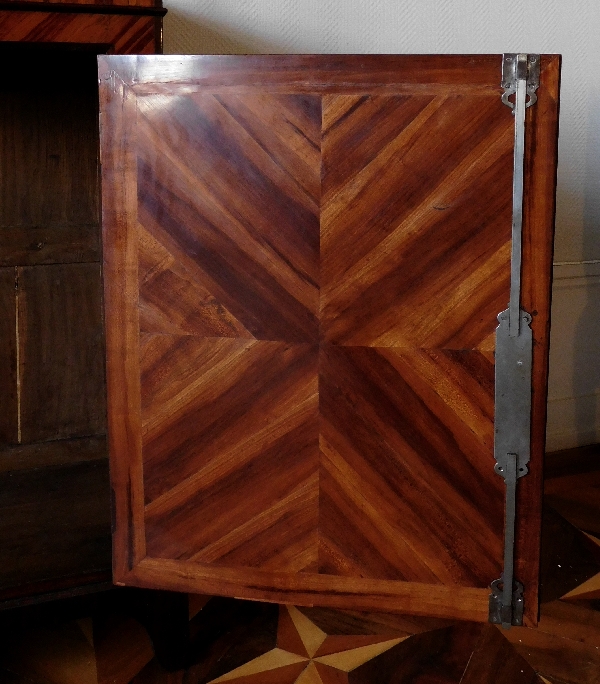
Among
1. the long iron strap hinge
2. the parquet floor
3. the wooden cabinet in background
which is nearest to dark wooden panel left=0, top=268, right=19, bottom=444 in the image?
the wooden cabinet in background

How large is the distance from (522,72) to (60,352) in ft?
3.51

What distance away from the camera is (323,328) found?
1.14 m

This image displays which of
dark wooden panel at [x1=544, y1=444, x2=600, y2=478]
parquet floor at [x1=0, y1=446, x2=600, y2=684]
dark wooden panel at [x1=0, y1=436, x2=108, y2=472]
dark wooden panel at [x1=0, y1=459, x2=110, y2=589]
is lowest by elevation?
parquet floor at [x1=0, y1=446, x2=600, y2=684]

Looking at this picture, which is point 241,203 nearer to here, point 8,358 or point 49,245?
point 49,245

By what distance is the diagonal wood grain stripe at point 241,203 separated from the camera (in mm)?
1103

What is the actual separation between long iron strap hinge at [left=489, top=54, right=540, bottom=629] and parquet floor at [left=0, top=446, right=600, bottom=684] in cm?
27

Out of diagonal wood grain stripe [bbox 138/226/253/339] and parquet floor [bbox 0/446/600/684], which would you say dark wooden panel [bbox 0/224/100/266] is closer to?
diagonal wood grain stripe [bbox 138/226/253/339]

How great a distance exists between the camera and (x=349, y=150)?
3.59 feet

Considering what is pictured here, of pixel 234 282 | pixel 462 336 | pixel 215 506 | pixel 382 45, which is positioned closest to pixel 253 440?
pixel 215 506

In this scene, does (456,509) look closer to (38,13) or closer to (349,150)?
(349,150)

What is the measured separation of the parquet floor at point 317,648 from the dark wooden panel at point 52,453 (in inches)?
13.5

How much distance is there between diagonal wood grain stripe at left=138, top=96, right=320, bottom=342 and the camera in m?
1.10

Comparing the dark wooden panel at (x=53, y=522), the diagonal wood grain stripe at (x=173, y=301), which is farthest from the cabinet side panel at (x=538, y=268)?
the dark wooden panel at (x=53, y=522)

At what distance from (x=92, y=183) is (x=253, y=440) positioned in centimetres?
73
